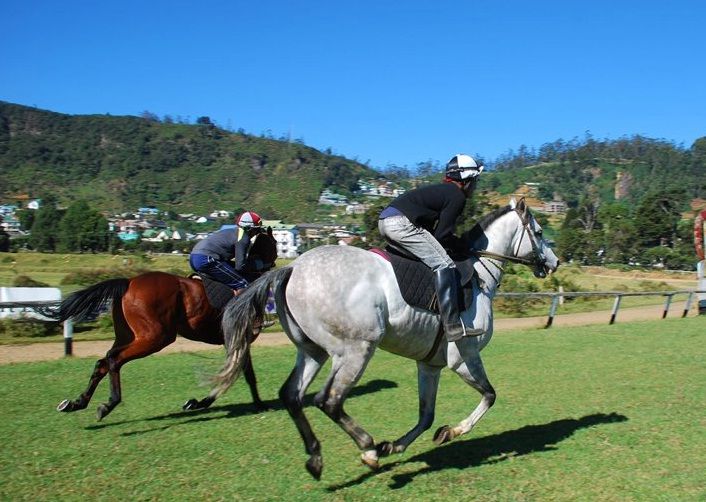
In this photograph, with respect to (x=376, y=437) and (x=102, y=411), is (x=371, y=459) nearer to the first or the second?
(x=376, y=437)

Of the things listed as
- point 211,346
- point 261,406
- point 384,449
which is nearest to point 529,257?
point 384,449

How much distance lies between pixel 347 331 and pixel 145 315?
3479 millimetres

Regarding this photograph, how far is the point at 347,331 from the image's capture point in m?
5.74

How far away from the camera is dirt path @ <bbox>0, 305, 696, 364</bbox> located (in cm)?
1485

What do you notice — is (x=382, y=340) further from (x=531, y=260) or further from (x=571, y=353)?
(x=571, y=353)

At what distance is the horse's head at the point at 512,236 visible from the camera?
283 inches

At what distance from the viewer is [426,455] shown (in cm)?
670

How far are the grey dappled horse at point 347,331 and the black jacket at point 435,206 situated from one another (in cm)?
57

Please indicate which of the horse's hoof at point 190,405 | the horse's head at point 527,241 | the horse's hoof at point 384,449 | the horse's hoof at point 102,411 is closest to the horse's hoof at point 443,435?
the horse's hoof at point 384,449

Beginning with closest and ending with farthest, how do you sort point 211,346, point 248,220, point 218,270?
point 248,220 < point 218,270 < point 211,346

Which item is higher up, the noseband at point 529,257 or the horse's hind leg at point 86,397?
the noseband at point 529,257

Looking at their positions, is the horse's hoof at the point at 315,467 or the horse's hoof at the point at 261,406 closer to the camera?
the horse's hoof at the point at 315,467

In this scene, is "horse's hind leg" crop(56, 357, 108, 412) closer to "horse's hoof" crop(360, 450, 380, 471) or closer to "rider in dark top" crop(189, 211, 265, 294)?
"rider in dark top" crop(189, 211, 265, 294)

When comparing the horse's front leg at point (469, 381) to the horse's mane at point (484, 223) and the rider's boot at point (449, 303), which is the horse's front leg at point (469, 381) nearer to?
the rider's boot at point (449, 303)
